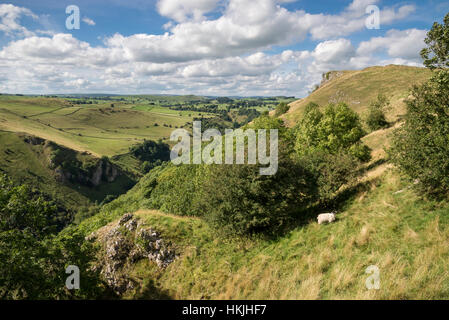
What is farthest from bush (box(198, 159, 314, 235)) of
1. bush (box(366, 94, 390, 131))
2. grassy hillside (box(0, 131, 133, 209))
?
grassy hillside (box(0, 131, 133, 209))

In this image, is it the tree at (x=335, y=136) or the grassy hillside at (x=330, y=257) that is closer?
the grassy hillside at (x=330, y=257)

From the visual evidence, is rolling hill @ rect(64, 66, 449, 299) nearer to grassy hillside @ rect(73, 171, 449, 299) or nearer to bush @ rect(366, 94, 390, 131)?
grassy hillside @ rect(73, 171, 449, 299)

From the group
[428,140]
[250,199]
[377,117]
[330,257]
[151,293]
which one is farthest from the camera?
[377,117]

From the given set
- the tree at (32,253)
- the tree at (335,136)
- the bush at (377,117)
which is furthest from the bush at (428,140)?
the bush at (377,117)

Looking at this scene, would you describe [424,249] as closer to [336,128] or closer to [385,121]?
[336,128]

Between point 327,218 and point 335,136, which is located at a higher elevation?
point 335,136

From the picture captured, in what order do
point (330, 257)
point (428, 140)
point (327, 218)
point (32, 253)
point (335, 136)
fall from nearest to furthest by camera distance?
point (32, 253) → point (330, 257) → point (428, 140) → point (327, 218) → point (335, 136)

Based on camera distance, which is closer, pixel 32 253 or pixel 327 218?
pixel 32 253

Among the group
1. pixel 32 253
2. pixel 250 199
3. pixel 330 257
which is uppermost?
pixel 250 199

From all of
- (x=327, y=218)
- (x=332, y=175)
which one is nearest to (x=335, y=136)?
(x=332, y=175)

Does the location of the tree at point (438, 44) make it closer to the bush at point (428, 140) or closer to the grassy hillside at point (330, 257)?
the bush at point (428, 140)

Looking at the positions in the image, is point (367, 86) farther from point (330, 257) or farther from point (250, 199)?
point (330, 257)

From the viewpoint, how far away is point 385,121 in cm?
5069
